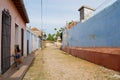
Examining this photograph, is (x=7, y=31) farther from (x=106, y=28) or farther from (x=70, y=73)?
(x=106, y=28)

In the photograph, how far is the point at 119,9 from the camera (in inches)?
469

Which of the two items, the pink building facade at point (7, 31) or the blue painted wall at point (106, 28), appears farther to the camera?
the blue painted wall at point (106, 28)

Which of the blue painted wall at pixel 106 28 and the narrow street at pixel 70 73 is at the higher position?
the blue painted wall at pixel 106 28

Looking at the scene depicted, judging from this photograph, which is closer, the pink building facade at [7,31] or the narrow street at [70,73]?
the pink building facade at [7,31]

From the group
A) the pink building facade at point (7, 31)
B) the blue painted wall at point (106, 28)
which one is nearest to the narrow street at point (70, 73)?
the pink building facade at point (7, 31)

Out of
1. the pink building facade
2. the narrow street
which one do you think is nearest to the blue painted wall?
the narrow street

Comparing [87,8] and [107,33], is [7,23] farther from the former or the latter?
[87,8]

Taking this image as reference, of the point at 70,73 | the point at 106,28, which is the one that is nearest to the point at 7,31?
the point at 70,73

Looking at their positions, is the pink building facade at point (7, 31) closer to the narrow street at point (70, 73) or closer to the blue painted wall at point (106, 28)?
the narrow street at point (70, 73)

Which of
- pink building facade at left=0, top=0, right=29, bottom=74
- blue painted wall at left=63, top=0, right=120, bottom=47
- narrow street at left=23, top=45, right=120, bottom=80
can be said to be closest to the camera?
pink building facade at left=0, top=0, right=29, bottom=74

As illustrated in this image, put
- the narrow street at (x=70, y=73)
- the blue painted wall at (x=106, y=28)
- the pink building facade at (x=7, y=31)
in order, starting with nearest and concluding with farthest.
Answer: the pink building facade at (x=7, y=31) → the narrow street at (x=70, y=73) → the blue painted wall at (x=106, y=28)

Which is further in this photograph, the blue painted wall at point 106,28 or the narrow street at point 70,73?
the blue painted wall at point 106,28

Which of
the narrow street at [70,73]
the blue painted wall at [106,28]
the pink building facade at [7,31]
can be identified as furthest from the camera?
the blue painted wall at [106,28]

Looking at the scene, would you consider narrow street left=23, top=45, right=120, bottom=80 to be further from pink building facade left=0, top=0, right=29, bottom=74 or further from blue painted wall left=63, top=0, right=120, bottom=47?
blue painted wall left=63, top=0, right=120, bottom=47
